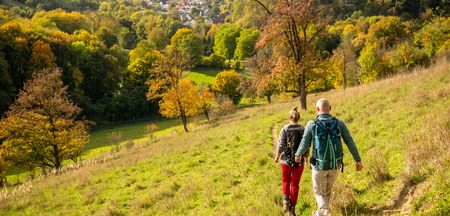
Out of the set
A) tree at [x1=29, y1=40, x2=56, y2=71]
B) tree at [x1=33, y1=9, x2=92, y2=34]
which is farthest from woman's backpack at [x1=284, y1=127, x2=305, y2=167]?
tree at [x1=33, y1=9, x2=92, y2=34]

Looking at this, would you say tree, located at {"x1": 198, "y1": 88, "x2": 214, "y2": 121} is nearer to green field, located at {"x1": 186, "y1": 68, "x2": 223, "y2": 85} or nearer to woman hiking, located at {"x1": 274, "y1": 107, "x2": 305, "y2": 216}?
green field, located at {"x1": 186, "y1": 68, "x2": 223, "y2": 85}

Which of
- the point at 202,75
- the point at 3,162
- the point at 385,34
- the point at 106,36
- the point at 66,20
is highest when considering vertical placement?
the point at 66,20

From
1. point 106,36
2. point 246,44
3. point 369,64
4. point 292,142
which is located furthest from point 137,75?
point 292,142

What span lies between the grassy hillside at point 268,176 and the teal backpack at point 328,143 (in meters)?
0.96

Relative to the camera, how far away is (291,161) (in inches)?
296

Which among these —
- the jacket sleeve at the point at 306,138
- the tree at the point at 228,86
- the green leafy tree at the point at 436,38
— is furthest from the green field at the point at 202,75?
the jacket sleeve at the point at 306,138

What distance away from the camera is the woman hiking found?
7488 mm

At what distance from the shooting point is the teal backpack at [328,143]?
618 cm

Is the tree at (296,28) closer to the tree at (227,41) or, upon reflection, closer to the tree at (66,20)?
the tree at (227,41)

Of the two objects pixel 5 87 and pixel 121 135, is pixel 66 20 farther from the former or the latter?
pixel 121 135

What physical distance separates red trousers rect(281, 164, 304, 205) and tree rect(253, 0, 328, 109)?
14747 mm

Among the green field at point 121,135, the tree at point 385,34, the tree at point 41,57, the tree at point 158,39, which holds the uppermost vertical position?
the tree at point 158,39

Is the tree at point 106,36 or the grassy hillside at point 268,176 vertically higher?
the tree at point 106,36

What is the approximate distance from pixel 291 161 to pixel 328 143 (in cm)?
148
